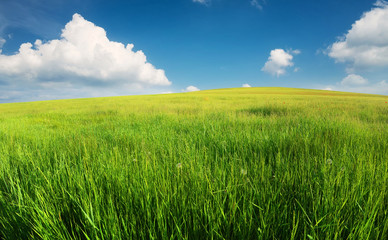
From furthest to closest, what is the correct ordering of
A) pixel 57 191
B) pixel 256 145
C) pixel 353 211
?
pixel 256 145, pixel 57 191, pixel 353 211

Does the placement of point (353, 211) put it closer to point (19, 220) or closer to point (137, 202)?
point (137, 202)

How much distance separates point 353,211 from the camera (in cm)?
111

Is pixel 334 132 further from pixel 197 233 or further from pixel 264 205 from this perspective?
pixel 197 233

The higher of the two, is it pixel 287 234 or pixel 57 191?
pixel 57 191

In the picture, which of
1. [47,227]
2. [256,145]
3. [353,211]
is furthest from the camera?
[256,145]

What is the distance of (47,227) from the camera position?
39.6 inches

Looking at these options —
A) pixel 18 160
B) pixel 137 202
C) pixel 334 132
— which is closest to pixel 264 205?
pixel 137 202

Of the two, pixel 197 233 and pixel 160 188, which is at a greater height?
pixel 160 188

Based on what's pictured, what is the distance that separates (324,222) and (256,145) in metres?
1.47

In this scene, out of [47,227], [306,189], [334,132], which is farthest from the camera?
[334,132]

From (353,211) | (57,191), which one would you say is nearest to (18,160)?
(57,191)

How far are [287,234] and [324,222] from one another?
0.21m

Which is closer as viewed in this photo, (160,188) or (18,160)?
(160,188)

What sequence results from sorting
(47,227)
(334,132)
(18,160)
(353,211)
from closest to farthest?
(47,227)
(353,211)
(18,160)
(334,132)
